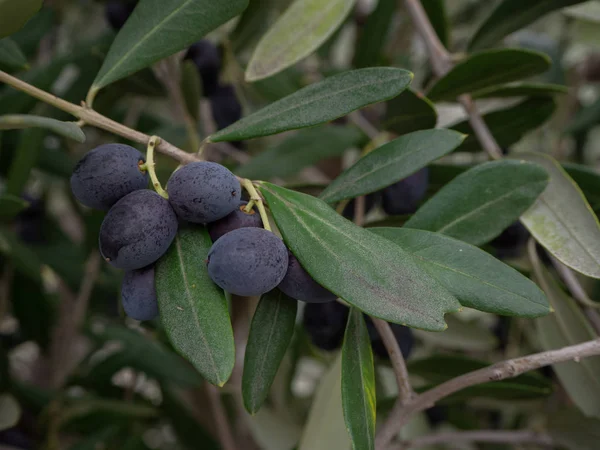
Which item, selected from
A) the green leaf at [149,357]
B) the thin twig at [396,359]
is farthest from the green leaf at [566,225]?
the green leaf at [149,357]

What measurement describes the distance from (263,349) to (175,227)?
6.2 inches

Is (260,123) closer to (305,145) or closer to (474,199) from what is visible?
(474,199)

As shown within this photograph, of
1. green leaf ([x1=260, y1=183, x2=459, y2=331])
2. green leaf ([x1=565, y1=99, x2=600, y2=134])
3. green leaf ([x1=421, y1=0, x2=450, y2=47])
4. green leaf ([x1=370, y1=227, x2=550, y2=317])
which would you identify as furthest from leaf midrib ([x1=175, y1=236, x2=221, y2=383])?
green leaf ([x1=565, y1=99, x2=600, y2=134])

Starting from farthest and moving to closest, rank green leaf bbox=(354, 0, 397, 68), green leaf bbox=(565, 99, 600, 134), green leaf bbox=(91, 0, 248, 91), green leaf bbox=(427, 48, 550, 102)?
1. green leaf bbox=(565, 99, 600, 134)
2. green leaf bbox=(354, 0, 397, 68)
3. green leaf bbox=(427, 48, 550, 102)
4. green leaf bbox=(91, 0, 248, 91)

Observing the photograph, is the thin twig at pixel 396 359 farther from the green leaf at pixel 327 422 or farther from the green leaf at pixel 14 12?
the green leaf at pixel 14 12

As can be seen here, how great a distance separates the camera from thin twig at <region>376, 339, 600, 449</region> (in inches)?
24.3

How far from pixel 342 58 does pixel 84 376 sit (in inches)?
58.1

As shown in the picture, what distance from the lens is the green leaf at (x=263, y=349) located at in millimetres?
599

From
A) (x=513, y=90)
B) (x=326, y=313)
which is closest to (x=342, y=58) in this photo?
(x=513, y=90)

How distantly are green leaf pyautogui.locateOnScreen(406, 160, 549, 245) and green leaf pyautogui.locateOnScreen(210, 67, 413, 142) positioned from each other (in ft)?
0.54

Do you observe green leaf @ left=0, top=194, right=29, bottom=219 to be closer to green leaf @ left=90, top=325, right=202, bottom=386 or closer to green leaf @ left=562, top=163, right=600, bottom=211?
green leaf @ left=90, top=325, right=202, bottom=386

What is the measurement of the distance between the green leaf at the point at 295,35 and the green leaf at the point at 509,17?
0.27 meters

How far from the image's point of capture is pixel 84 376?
52.0 inches

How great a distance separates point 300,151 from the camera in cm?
102
